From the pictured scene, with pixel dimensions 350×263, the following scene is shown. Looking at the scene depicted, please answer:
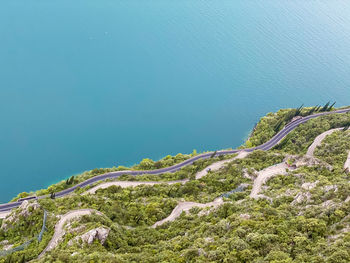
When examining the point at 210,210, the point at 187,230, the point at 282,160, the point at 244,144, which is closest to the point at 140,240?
the point at 187,230

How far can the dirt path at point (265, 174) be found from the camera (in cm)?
6428

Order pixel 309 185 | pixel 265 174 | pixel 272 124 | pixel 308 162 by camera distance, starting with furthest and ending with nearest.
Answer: pixel 272 124 → pixel 308 162 → pixel 265 174 → pixel 309 185

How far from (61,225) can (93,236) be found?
10.1 meters

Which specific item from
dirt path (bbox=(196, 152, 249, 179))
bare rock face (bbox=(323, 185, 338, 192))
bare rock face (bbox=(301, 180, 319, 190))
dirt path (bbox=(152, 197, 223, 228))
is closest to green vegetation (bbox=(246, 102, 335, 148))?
dirt path (bbox=(196, 152, 249, 179))

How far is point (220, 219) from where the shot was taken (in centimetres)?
5072

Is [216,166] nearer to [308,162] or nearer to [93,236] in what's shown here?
[308,162]

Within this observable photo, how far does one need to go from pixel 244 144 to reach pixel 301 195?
4747cm

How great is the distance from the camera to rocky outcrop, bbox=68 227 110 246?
44384mm

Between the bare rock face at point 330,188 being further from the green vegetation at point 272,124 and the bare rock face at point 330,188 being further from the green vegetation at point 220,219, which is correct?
the green vegetation at point 272,124

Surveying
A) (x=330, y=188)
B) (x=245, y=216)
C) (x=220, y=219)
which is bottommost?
(x=245, y=216)

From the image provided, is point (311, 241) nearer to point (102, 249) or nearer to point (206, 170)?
point (102, 249)

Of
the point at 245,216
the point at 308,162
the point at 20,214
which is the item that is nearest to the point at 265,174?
the point at 308,162

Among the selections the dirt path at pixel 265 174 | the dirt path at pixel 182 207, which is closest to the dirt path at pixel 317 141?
the dirt path at pixel 265 174

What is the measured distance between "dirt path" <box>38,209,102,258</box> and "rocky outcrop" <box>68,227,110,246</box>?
15.5ft
